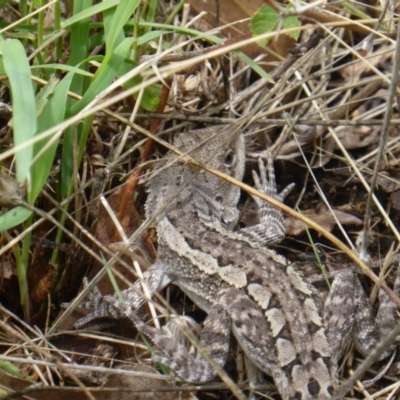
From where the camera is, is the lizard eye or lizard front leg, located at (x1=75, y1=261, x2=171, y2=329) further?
the lizard eye

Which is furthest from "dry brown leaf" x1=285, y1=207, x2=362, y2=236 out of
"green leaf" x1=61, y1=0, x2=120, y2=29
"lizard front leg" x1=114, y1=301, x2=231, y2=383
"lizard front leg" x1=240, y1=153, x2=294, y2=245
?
"green leaf" x1=61, y1=0, x2=120, y2=29

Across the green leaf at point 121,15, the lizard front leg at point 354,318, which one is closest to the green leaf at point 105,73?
the green leaf at point 121,15

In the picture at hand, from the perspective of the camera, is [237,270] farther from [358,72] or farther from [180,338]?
[358,72]

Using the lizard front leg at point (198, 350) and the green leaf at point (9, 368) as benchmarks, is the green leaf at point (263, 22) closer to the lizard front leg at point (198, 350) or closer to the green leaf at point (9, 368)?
the lizard front leg at point (198, 350)

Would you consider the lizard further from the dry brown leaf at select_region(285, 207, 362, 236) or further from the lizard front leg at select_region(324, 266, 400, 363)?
the dry brown leaf at select_region(285, 207, 362, 236)

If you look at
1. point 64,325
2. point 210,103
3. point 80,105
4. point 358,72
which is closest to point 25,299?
point 64,325

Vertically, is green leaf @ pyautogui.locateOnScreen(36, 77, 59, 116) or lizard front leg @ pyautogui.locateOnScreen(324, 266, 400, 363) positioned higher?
green leaf @ pyautogui.locateOnScreen(36, 77, 59, 116)

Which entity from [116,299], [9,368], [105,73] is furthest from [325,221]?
[9,368]

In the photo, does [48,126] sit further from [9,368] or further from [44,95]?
[9,368]
